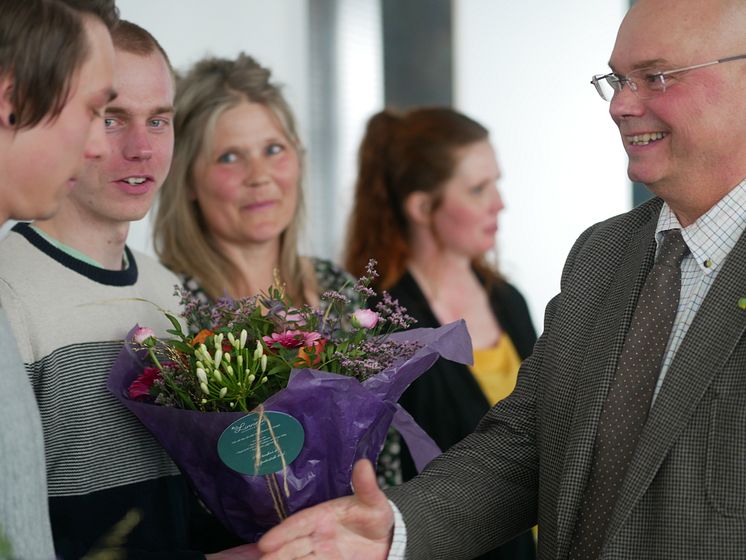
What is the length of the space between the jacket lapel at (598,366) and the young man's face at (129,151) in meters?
0.92

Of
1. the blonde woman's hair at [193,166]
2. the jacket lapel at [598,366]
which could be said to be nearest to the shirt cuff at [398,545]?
the jacket lapel at [598,366]

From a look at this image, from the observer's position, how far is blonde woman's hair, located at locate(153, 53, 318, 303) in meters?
2.98

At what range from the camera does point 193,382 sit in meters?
1.74

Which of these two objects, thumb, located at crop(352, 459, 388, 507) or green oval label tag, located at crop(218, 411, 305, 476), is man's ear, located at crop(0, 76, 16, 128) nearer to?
green oval label tag, located at crop(218, 411, 305, 476)

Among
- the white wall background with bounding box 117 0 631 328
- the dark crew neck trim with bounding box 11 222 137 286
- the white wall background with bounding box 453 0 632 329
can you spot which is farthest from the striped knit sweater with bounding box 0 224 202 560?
the white wall background with bounding box 453 0 632 329

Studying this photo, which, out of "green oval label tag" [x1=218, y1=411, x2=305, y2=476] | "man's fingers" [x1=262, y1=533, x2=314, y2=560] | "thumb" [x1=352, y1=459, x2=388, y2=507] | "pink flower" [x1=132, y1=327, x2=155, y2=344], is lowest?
"man's fingers" [x1=262, y1=533, x2=314, y2=560]

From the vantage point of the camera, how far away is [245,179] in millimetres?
2988

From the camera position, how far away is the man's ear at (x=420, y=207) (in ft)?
12.6

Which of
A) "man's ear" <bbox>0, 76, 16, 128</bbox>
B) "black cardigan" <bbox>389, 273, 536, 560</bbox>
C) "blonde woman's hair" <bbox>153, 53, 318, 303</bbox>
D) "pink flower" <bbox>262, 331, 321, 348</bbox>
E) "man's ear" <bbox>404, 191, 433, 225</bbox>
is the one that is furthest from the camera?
"man's ear" <bbox>404, 191, 433, 225</bbox>

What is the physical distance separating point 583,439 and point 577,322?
24 centimetres

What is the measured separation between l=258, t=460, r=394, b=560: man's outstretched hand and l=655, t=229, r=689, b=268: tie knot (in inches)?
25.6

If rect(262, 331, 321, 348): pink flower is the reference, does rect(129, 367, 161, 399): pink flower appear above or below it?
below

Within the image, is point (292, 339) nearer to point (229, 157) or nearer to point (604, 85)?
point (604, 85)

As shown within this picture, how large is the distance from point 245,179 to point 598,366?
143cm
